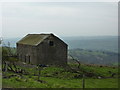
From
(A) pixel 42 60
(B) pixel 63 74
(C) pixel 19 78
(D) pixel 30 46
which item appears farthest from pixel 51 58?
(C) pixel 19 78

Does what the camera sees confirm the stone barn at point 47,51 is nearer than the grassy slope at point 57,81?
No

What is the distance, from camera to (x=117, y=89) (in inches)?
987

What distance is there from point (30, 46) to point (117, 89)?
65.0 ft

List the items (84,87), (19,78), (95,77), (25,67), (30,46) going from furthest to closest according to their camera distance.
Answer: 1. (30,46)
2. (25,67)
3. (95,77)
4. (19,78)
5. (84,87)

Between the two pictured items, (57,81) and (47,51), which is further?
(47,51)

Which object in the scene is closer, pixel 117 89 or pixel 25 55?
pixel 117 89

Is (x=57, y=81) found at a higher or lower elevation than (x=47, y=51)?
lower

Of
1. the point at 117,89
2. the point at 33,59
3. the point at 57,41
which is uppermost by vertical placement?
the point at 57,41

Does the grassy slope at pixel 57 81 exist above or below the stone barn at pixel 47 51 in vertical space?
below

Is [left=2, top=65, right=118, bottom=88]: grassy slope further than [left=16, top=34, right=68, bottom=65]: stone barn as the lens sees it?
No

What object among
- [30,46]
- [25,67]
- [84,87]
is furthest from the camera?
[30,46]

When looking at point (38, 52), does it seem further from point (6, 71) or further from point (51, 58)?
point (6, 71)

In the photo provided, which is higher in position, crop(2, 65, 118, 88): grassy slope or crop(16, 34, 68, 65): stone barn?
crop(16, 34, 68, 65): stone barn

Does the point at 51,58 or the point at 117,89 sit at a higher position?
the point at 51,58
